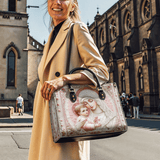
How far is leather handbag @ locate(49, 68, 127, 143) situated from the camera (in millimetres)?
1330

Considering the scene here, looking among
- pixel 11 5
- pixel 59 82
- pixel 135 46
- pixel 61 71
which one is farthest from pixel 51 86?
pixel 135 46

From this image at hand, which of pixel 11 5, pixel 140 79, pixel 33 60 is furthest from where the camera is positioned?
pixel 33 60

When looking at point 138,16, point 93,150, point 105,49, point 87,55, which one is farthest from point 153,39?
point 87,55

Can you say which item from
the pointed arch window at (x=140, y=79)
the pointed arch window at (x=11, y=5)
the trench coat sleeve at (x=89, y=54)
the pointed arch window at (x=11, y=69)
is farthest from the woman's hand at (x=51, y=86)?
the pointed arch window at (x=140, y=79)

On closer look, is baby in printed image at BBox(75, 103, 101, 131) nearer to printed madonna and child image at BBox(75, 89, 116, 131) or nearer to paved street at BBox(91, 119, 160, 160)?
printed madonna and child image at BBox(75, 89, 116, 131)

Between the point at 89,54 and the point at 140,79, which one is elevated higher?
the point at 140,79

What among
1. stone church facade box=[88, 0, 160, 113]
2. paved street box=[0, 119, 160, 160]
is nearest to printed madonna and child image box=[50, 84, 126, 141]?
paved street box=[0, 119, 160, 160]

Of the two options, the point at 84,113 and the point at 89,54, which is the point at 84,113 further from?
the point at 89,54

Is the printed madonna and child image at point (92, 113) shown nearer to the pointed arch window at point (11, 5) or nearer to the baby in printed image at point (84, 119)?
the baby in printed image at point (84, 119)

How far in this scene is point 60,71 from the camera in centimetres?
163

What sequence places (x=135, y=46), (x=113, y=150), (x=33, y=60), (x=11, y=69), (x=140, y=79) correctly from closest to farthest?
(x=113, y=150), (x=11, y=69), (x=140, y=79), (x=33, y=60), (x=135, y=46)

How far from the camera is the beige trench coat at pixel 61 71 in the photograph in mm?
1493

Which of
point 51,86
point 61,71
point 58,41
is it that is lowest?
point 51,86

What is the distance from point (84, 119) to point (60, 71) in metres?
0.43
